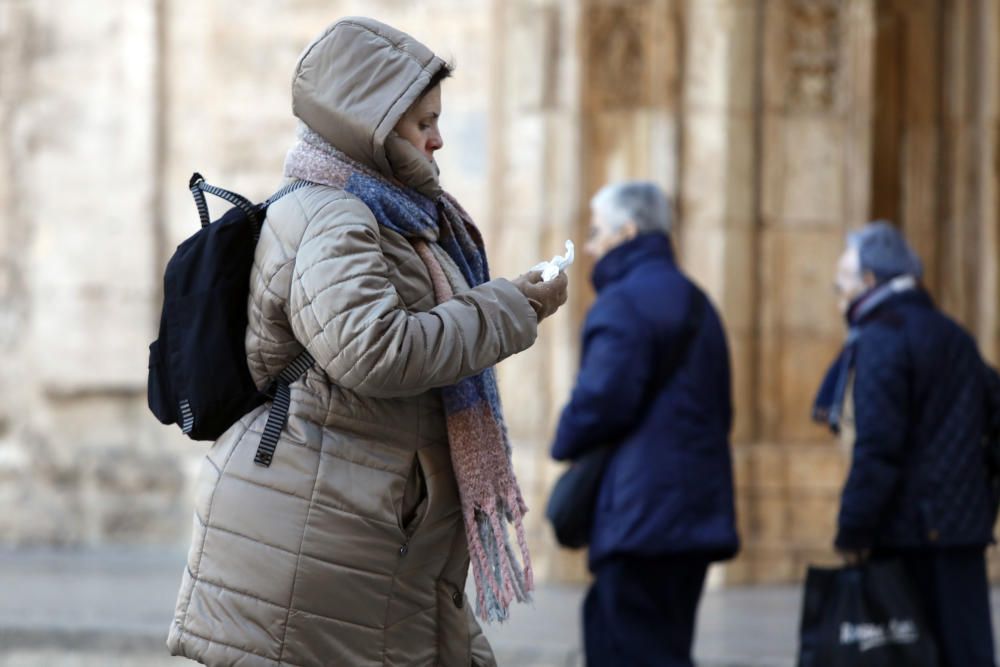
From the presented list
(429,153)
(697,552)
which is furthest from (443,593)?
(697,552)

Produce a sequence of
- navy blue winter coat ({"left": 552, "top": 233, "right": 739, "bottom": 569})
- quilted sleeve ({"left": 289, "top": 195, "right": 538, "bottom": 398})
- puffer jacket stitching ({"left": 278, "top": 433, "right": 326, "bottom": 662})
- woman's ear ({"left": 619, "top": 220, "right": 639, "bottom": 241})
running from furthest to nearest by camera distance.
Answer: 1. woman's ear ({"left": 619, "top": 220, "right": 639, "bottom": 241})
2. navy blue winter coat ({"left": 552, "top": 233, "right": 739, "bottom": 569})
3. puffer jacket stitching ({"left": 278, "top": 433, "right": 326, "bottom": 662})
4. quilted sleeve ({"left": 289, "top": 195, "right": 538, "bottom": 398})

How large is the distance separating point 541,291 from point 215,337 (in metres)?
0.59

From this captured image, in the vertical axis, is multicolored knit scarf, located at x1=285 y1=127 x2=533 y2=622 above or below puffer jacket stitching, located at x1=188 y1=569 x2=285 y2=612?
above

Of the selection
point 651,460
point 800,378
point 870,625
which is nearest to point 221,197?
point 651,460

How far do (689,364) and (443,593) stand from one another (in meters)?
2.22

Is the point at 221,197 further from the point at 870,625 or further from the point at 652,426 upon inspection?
the point at 870,625

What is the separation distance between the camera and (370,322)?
3.09 meters

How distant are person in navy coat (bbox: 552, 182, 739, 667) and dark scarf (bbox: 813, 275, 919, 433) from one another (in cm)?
45

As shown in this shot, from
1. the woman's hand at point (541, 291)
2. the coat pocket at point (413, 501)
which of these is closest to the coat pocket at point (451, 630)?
the coat pocket at point (413, 501)

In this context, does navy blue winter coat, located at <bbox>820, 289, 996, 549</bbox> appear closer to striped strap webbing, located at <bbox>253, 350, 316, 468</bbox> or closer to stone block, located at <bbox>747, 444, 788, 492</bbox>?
striped strap webbing, located at <bbox>253, 350, 316, 468</bbox>

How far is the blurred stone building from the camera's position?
8.89 meters

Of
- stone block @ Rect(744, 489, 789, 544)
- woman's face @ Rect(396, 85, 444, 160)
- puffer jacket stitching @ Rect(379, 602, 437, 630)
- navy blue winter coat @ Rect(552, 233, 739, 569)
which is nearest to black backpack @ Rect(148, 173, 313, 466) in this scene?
woman's face @ Rect(396, 85, 444, 160)

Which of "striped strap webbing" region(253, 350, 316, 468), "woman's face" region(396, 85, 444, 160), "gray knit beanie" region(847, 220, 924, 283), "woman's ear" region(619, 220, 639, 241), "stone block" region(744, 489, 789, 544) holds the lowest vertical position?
"stone block" region(744, 489, 789, 544)

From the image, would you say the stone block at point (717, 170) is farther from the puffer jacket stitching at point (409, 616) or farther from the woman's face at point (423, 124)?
the puffer jacket stitching at point (409, 616)
